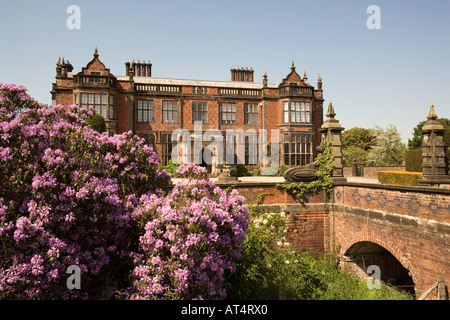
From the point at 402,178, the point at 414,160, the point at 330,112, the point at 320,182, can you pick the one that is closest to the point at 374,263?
the point at 320,182

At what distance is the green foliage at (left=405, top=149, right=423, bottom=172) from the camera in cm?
2092

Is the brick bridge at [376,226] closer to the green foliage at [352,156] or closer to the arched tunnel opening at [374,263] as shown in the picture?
the arched tunnel opening at [374,263]

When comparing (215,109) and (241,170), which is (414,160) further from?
(215,109)

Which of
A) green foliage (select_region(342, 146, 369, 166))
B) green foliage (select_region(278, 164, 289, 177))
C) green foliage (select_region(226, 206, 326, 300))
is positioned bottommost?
green foliage (select_region(226, 206, 326, 300))

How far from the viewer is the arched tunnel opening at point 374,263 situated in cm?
1150

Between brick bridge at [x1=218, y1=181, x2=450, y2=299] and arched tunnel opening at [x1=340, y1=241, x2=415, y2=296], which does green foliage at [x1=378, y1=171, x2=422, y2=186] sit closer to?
arched tunnel opening at [x1=340, y1=241, x2=415, y2=296]

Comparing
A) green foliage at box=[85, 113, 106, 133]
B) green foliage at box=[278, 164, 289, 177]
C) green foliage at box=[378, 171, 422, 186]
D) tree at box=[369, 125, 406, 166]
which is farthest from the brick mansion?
tree at box=[369, 125, 406, 166]

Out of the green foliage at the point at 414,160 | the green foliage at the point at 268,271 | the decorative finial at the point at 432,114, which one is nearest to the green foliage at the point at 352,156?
the green foliage at the point at 414,160

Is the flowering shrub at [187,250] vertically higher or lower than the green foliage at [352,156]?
lower

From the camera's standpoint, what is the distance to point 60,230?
4.53m

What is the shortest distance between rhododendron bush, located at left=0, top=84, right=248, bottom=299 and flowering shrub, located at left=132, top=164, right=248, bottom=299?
0.05 ft

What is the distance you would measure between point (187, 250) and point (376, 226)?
7619 mm

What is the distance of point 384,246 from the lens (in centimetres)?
962

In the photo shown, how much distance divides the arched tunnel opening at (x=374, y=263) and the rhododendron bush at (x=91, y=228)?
308 inches
